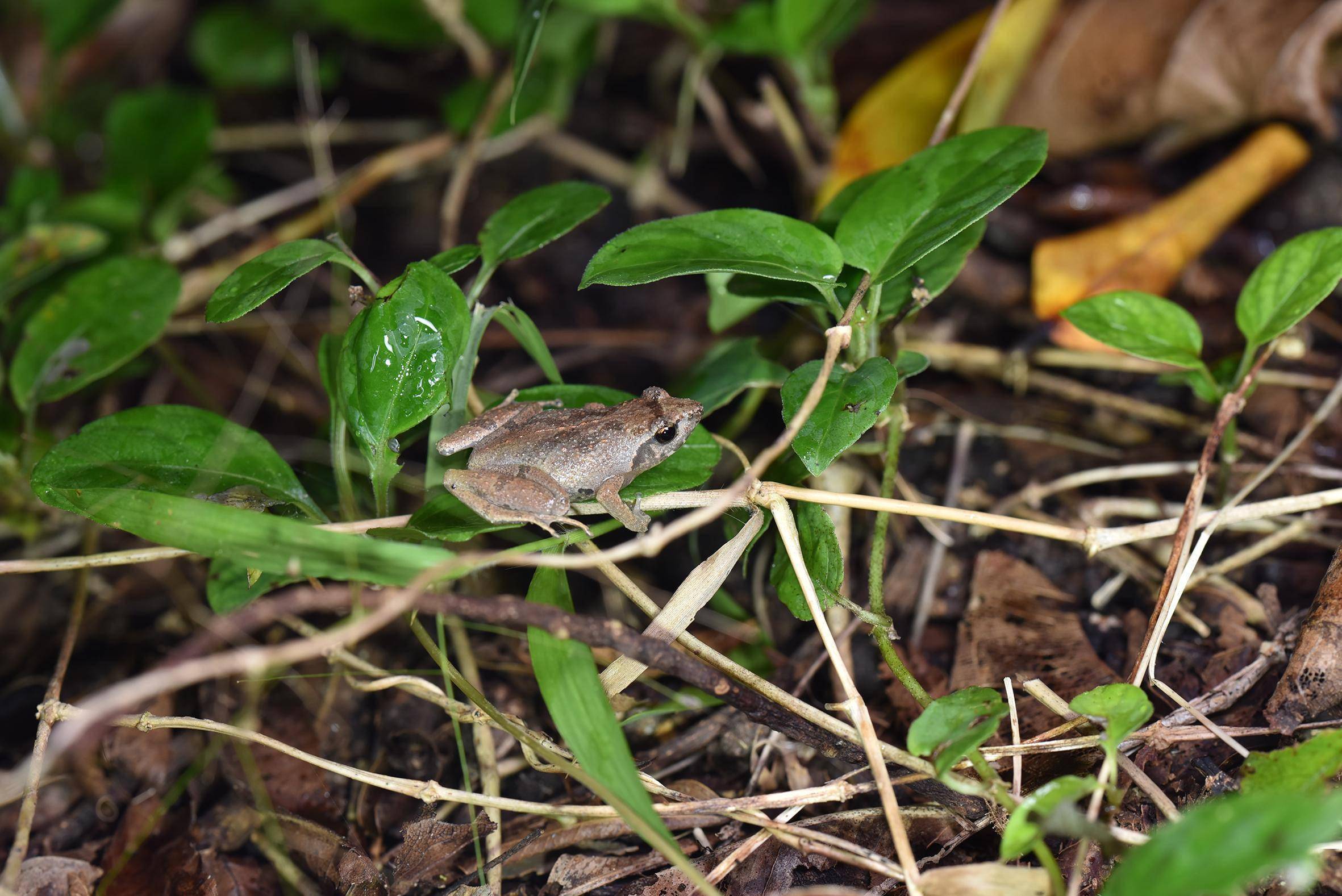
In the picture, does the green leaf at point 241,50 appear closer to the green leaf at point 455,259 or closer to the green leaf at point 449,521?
the green leaf at point 455,259

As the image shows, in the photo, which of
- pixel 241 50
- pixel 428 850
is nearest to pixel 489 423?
pixel 428 850

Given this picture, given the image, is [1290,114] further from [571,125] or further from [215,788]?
[215,788]

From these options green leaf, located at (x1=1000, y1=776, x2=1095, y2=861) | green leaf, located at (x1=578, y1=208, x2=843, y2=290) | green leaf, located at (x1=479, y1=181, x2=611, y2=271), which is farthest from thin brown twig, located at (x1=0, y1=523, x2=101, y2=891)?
green leaf, located at (x1=1000, y1=776, x2=1095, y2=861)

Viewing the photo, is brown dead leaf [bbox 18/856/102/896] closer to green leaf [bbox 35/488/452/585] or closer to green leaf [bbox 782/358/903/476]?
green leaf [bbox 35/488/452/585]

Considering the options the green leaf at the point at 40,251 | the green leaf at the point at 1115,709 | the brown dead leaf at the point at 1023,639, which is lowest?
the brown dead leaf at the point at 1023,639

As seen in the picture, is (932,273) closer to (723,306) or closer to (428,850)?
(723,306)

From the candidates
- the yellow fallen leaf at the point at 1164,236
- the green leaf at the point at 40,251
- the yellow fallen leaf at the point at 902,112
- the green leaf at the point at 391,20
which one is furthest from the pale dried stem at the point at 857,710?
the green leaf at the point at 391,20
